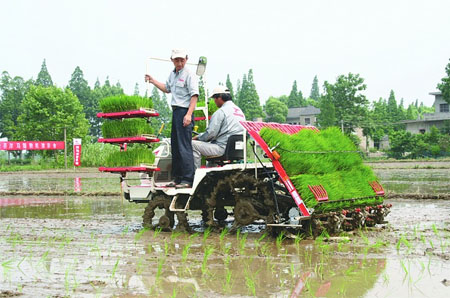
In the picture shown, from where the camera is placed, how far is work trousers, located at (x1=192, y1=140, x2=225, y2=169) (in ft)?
25.3

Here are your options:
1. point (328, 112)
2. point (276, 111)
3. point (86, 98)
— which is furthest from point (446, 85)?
point (86, 98)

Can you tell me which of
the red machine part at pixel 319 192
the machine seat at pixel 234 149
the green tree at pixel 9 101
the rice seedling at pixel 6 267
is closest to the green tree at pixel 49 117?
the green tree at pixel 9 101

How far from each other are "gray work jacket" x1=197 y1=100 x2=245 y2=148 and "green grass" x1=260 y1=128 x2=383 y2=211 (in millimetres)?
783

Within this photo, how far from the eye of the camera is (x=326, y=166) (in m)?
7.38

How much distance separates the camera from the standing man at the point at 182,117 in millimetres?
7691

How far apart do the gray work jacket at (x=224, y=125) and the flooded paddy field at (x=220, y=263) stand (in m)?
1.30

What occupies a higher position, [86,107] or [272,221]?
[86,107]

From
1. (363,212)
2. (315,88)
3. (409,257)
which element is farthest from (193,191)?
(315,88)

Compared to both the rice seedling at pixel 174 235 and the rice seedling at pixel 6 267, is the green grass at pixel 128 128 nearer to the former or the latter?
the rice seedling at pixel 174 235

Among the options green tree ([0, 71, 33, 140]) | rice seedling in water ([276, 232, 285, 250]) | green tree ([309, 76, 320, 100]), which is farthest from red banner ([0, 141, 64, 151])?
green tree ([309, 76, 320, 100])

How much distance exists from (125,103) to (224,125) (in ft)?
4.75

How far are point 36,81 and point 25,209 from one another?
9303cm

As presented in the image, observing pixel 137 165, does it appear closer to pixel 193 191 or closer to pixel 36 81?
pixel 193 191

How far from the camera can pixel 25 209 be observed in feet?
38.3
